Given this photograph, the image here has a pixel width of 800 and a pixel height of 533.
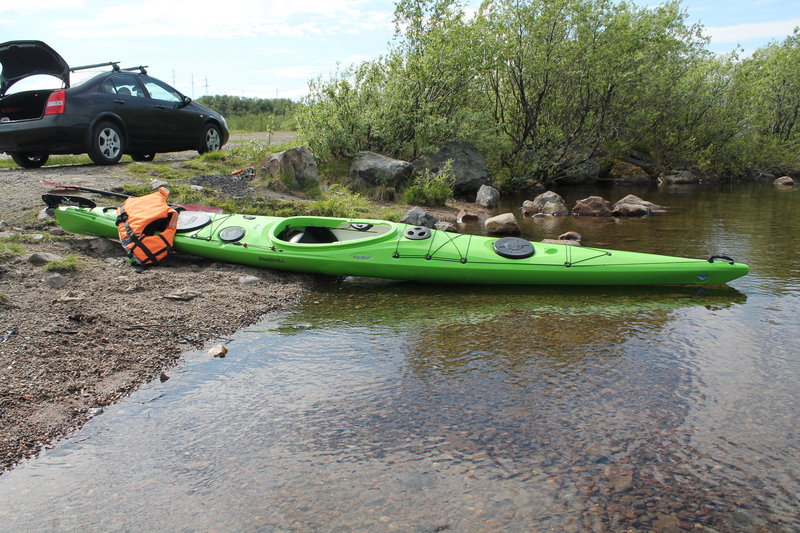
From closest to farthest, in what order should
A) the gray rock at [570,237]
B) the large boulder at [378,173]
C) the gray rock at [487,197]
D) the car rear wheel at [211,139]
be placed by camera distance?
the gray rock at [570,237], the car rear wheel at [211,139], the large boulder at [378,173], the gray rock at [487,197]

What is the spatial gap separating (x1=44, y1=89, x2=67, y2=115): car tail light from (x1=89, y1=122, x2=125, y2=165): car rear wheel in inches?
22.8

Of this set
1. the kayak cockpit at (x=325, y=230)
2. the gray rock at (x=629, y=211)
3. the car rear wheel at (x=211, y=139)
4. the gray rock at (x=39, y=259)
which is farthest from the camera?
the gray rock at (x=629, y=211)

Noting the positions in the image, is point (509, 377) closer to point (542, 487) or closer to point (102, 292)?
point (542, 487)

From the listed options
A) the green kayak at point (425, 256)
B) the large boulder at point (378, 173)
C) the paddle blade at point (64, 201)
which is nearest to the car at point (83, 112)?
the paddle blade at point (64, 201)

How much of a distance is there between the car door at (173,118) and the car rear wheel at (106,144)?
0.69m

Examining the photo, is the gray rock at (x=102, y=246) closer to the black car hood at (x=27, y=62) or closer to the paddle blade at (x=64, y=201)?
the paddle blade at (x=64, y=201)

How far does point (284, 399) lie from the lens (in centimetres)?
361

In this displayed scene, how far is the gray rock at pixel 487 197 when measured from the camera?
41.3 feet

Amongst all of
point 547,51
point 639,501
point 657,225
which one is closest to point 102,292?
point 639,501

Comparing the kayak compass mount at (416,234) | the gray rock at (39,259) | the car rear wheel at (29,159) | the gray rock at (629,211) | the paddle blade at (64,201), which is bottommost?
the gray rock at (39,259)

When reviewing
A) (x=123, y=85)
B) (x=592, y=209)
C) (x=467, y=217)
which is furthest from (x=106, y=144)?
(x=592, y=209)

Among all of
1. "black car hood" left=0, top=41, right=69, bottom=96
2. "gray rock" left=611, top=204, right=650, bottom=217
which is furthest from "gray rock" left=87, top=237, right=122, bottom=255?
"gray rock" left=611, top=204, right=650, bottom=217

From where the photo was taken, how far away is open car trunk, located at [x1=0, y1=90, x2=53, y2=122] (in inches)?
320

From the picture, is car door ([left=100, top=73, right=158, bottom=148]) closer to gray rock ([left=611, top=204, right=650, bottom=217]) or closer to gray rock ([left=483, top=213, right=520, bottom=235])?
gray rock ([left=483, top=213, right=520, bottom=235])
